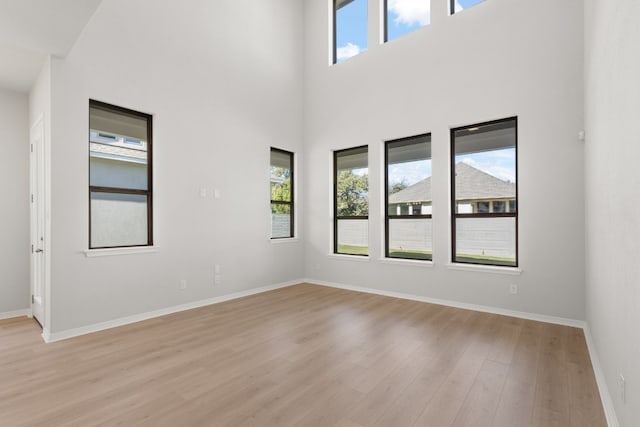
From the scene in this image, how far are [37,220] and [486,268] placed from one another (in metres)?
5.77

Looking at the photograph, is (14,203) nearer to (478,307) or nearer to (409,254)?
(409,254)

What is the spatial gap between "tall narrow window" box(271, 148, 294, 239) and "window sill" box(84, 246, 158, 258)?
2.21 m

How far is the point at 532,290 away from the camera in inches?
156

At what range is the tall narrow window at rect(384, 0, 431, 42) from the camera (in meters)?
5.15

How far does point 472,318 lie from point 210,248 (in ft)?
12.1

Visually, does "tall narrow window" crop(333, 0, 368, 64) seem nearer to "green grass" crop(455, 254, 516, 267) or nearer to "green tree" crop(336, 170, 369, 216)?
"green tree" crop(336, 170, 369, 216)

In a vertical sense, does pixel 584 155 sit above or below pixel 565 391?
above

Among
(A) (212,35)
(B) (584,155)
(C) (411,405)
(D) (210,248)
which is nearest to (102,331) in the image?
(D) (210,248)

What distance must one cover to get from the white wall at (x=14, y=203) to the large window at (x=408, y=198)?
5.23m

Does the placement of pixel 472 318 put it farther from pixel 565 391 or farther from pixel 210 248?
pixel 210 248

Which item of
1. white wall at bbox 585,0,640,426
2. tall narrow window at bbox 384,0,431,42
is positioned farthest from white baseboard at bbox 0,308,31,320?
tall narrow window at bbox 384,0,431,42

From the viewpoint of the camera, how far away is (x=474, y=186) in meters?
4.57

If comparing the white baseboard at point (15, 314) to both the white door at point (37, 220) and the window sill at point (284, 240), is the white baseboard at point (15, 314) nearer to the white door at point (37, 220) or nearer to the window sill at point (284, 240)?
the white door at point (37, 220)

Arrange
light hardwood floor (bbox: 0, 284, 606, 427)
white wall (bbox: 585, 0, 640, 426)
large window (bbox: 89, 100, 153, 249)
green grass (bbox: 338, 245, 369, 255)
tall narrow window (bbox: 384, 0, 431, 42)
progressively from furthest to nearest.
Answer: green grass (bbox: 338, 245, 369, 255), tall narrow window (bbox: 384, 0, 431, 42), large window (bbox: 89, 100, 153, 249), light hardwood floor (bbox: 0, 284, 606, 427), white wall (bbox: 585, 0, 640, 426)
